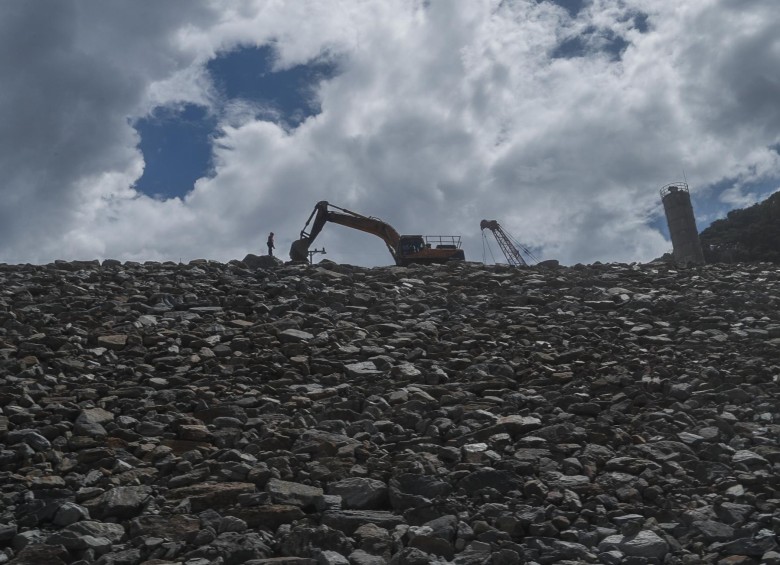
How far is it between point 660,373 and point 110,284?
9.47 metres

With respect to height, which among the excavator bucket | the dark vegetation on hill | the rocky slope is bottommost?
the rocky slope

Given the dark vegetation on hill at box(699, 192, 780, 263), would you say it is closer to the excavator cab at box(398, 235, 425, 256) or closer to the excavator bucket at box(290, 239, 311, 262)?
the excavator cab at box(398, 235, 425, 256)

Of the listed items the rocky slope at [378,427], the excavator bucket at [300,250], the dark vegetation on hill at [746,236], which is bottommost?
the rocky slope at [378,427]

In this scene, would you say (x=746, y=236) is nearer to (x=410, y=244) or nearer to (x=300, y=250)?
(x=410, y=244)

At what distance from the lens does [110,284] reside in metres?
15.2

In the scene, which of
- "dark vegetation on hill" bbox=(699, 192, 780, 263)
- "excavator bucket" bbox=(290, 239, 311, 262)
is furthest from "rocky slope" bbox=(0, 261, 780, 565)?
"dark vegetation on hill" bbox=(699, 192, 780, 263)

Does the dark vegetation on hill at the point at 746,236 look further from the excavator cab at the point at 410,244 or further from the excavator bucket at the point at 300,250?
the excavator bucket at the point at 300,250

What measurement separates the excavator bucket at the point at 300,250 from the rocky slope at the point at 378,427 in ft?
33.6

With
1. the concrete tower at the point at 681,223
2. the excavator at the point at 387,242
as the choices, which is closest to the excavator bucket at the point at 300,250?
the excavator at the point at 387,242

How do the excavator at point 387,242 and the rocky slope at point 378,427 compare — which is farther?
the excavator at point 387,242

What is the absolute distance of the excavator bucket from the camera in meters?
25.7

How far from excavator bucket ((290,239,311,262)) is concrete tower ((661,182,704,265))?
13368 millimetres

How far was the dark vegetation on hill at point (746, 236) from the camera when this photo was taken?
32.5m

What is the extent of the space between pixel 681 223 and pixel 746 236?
7.26 m
